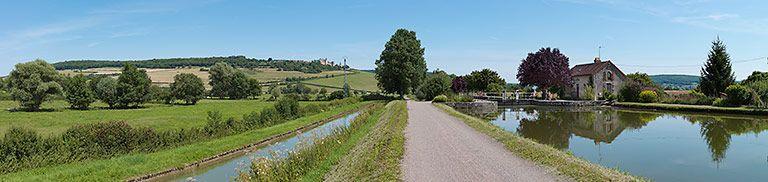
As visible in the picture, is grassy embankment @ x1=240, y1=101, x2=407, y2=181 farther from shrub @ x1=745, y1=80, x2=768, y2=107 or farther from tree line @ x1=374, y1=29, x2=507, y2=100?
tree line @ x1=374, y1=29, x2=507, y2=100

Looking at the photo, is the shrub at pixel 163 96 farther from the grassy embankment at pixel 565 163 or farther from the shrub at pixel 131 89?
the grassy embankment at pixel 565 163

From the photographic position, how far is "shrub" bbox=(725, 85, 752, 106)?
109 ft

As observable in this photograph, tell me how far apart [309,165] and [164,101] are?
61825 millimetres

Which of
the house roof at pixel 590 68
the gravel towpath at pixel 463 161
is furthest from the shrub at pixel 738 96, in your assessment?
the gravel towpath at pixel 463 161

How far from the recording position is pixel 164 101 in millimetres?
66500

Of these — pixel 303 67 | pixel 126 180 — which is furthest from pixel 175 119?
pixel 303 67

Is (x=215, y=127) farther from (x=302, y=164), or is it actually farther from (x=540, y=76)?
(x=540, y=76)

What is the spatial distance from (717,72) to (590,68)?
18.5 meters

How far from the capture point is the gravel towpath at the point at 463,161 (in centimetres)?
909

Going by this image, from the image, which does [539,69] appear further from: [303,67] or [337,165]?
[303,67]

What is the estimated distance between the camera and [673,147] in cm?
1591

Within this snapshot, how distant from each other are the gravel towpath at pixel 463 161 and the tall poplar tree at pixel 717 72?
37.5 metres

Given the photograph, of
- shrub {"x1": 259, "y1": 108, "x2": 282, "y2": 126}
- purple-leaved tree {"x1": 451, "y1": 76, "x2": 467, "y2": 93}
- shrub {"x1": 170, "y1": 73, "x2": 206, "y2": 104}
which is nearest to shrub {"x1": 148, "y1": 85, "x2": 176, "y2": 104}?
shrub {"x1": 170, "y1": 73, "x2": 206, "y2": 104}

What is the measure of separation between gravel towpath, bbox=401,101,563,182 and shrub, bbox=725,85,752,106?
87.5 ft
